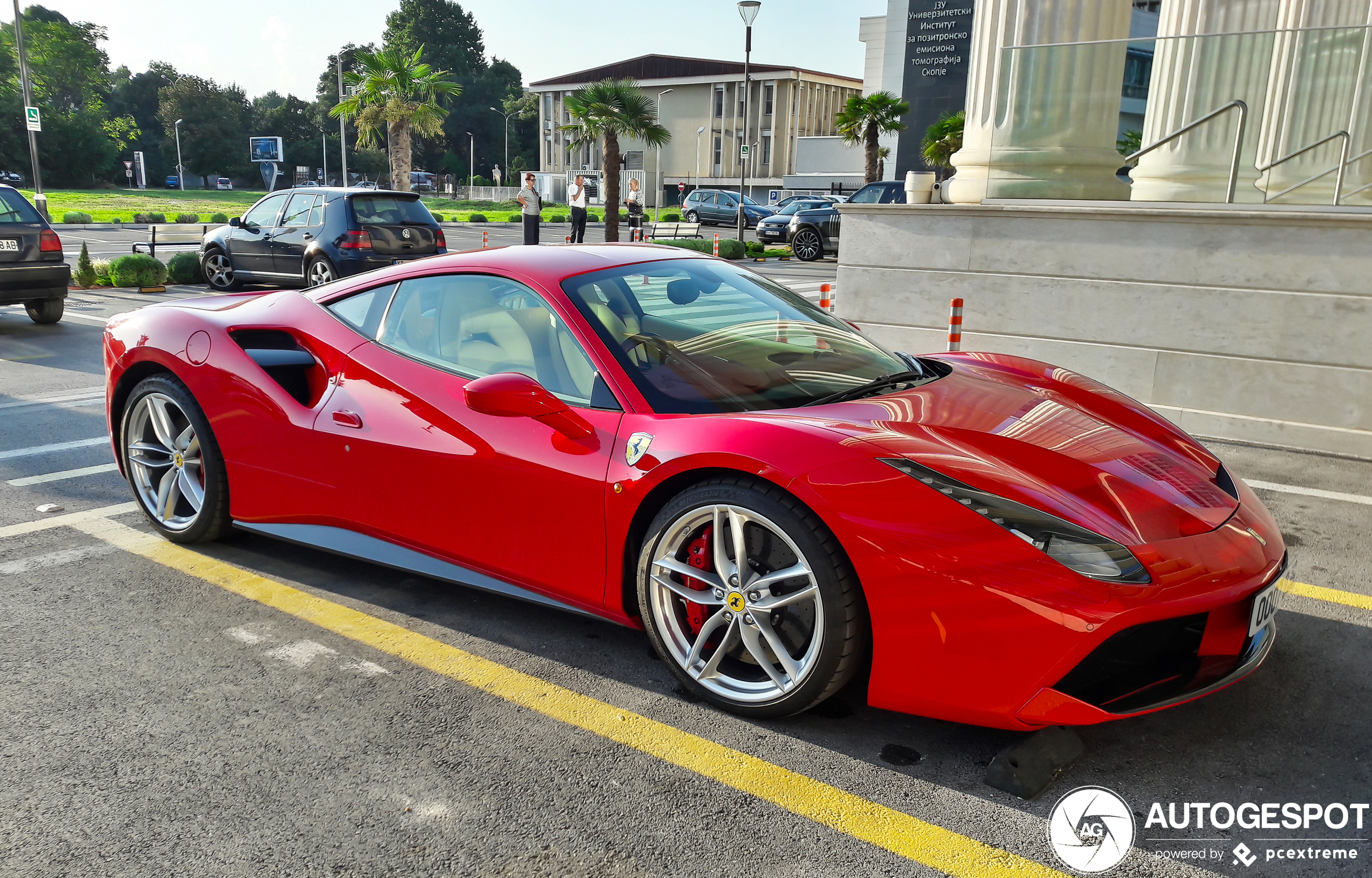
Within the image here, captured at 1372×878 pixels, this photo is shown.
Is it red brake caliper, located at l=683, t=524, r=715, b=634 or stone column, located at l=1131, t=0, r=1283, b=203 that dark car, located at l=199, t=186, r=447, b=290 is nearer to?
stone column, located at l=1131, t=0, r=1283, b=203

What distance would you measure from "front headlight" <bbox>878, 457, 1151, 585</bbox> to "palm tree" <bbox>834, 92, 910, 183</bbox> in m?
38.1

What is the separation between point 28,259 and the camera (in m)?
10.7

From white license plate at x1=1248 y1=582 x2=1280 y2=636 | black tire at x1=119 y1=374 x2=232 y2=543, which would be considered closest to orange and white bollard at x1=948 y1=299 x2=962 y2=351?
white license plate at x1=1248 y1=582 x2=1280 y2=636

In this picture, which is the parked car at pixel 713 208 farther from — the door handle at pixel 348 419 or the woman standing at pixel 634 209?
the door handle at pixel 348 419

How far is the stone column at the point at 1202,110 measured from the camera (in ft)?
25.4

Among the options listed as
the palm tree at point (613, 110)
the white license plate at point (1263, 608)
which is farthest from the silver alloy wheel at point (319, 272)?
the palm tree at point (613, 110)

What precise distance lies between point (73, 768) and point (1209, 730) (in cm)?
310

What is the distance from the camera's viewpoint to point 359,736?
2.75 m

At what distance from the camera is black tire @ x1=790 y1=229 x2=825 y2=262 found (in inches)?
946

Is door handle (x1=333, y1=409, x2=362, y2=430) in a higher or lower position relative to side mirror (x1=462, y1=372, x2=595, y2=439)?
lower

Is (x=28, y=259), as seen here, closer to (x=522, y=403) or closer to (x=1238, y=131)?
(x=522, y=403)

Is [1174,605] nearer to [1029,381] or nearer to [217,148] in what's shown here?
[1029,381]

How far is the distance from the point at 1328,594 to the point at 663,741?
282 centimetres

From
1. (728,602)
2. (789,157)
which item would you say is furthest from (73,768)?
(789,157)
